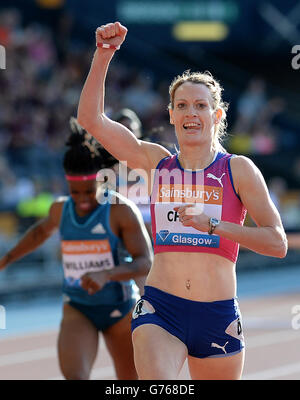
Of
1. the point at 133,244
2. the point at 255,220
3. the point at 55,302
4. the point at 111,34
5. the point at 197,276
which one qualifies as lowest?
the point at 55,302

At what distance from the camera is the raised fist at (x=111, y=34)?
458 cm

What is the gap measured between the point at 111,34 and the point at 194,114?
59 cm

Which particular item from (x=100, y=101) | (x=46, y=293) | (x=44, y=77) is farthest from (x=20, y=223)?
(x=100, y=101)

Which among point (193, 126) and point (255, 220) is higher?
point (193, 126)

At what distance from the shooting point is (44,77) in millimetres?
18406

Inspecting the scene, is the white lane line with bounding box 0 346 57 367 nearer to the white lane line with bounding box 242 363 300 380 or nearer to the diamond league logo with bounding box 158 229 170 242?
the white lane line with bounding box 242 363 300 380

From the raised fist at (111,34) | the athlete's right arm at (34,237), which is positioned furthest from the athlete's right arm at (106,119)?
the athlete's right arm at (34,237)

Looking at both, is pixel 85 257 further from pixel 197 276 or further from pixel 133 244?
pixel 197 276

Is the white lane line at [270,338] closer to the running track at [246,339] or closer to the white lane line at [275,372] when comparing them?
the running track at [246,339]

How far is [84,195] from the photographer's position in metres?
6.18

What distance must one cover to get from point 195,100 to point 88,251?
6.08 ft

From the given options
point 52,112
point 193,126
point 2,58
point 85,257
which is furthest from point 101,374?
point 52,112

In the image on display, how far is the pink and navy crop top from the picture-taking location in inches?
179

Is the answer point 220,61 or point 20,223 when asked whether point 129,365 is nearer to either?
point 20,223
